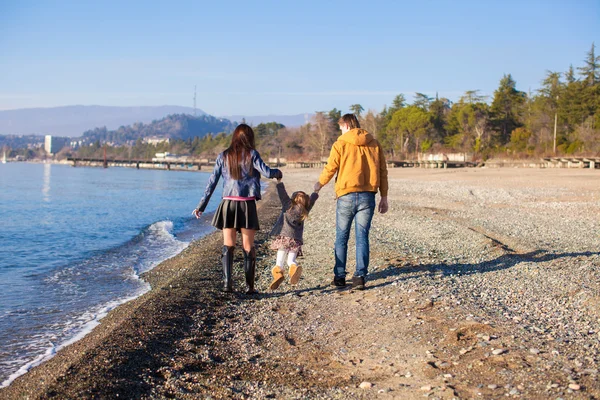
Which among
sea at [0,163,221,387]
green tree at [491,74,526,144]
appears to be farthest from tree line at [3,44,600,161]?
sea at [0,163,221,387]

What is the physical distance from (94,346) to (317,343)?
2.02 metres

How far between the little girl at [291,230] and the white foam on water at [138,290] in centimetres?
232

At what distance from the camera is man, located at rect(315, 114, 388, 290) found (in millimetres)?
6520

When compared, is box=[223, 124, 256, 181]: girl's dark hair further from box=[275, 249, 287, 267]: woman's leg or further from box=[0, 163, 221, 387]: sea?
box=[0, 163, 221, 387]: sea

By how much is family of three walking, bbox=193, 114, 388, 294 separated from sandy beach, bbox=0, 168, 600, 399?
533 mm

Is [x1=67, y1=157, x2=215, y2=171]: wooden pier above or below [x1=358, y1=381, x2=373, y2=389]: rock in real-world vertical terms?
above

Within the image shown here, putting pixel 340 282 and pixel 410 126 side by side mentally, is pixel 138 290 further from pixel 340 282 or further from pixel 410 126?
pixel 410 126

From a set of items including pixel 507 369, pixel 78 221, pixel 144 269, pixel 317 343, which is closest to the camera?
pixel 507 369

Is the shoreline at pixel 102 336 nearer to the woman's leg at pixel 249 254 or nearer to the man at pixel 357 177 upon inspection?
the woman's leg at pixel 249 254

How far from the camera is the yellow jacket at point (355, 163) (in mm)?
6508

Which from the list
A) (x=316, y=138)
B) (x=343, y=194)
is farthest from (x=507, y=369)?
(x=316, y=138)

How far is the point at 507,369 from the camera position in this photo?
158 inches

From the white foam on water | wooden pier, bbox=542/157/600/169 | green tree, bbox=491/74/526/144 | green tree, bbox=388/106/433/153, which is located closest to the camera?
the white foam on water

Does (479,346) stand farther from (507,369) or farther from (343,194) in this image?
(343,194)
